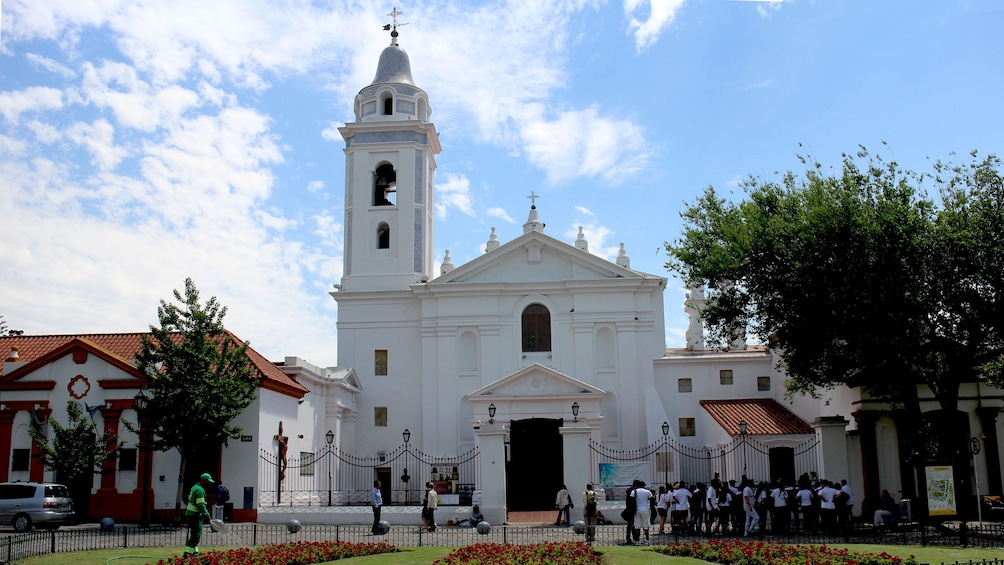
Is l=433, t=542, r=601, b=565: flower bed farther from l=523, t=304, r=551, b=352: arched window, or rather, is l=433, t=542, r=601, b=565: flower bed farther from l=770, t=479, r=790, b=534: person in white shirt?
l=523, t=304, r=551, b=352: arched window

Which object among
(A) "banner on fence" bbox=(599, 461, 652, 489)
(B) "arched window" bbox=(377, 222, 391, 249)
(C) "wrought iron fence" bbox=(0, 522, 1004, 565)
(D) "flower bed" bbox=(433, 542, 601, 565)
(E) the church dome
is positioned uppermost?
(E) the church dome

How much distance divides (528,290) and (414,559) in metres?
20.8

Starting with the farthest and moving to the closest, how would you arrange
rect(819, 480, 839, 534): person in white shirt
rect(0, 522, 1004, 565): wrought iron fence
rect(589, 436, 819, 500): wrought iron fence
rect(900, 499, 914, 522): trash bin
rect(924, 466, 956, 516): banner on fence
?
rect(589, 436, 819, 500): wrought iron fence, rect(900, 499, 914, 522): trash bin, rect(819, 480, 839, 534): person in white shirt, rect(924, 466, 956, 516): banner on fence, rect(0, 522, 1004, 565): wrought iron fence

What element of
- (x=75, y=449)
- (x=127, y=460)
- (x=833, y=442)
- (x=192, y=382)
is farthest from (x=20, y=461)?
(x=833, y=442)

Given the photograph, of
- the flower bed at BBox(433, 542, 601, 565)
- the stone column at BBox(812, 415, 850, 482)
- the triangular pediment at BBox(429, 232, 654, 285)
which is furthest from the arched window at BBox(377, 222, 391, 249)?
the flower bed at BBox(433, 542, 601, 565)

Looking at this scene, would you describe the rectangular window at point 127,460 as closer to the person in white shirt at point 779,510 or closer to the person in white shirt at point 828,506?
the person in white shirt at point 779,510

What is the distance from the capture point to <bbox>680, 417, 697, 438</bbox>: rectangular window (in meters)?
35.9

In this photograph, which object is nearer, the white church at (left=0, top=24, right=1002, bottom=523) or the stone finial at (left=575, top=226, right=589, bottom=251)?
the white church at (left=0, top=24, right=1002, bottom=523)

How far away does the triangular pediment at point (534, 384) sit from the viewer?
1312 inches

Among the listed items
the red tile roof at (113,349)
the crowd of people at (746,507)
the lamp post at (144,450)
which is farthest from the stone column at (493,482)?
the lamp post at (144,450)

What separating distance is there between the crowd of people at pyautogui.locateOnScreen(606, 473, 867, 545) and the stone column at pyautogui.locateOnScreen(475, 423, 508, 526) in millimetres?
3019

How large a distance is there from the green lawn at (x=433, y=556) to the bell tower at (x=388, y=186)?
2058 centimetres

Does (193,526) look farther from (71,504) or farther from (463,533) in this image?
(71,504)

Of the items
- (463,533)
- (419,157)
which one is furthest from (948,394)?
(419,157)
